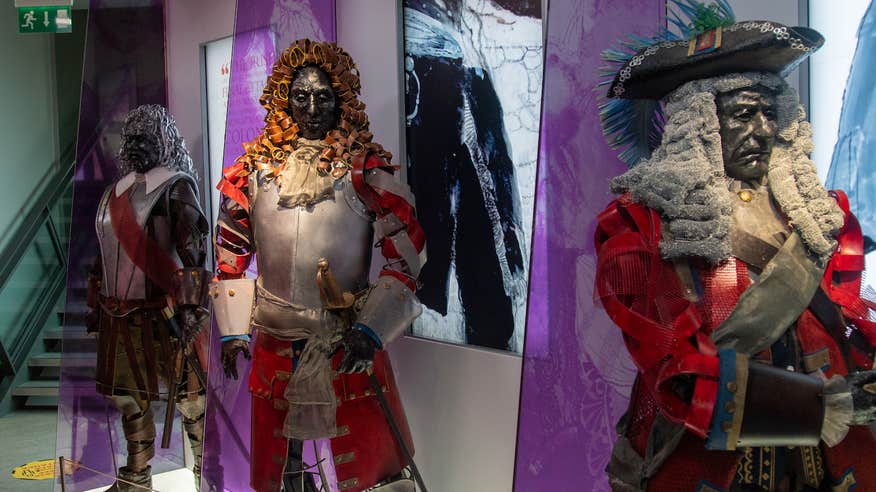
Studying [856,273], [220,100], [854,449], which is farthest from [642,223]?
[220,100]

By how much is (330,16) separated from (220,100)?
0.93 m

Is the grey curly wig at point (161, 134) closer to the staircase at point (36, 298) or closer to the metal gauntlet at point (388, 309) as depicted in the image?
the metal gauntlet at point (388, 309)

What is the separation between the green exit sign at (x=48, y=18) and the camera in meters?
3.98

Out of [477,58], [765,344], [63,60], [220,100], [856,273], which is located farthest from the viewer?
[63,60]

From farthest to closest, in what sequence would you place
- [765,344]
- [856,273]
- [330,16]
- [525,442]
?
[330,16] → [525,442] → [856,273] → [765,344]

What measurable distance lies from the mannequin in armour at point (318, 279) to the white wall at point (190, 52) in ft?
4.02

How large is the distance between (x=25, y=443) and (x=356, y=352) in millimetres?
3723

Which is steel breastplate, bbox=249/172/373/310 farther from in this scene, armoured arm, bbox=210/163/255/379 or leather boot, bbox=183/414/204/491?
leather boot, bbox=183/414/204/491

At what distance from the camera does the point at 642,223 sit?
1783 mm

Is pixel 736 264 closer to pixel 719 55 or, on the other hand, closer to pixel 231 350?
pixel 719 55

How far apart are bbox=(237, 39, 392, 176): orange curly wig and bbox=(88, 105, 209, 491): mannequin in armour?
82cm

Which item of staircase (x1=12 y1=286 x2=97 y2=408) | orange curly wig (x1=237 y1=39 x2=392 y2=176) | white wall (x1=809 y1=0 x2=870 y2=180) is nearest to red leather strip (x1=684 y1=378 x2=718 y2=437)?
white wall (x1=809 y1=0 x2=870 y2=180)

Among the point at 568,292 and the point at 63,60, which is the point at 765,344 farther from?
the point at 63,60

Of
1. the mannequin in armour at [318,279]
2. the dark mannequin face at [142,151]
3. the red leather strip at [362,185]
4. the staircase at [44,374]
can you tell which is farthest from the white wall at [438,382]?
the staircase at [44,374]
